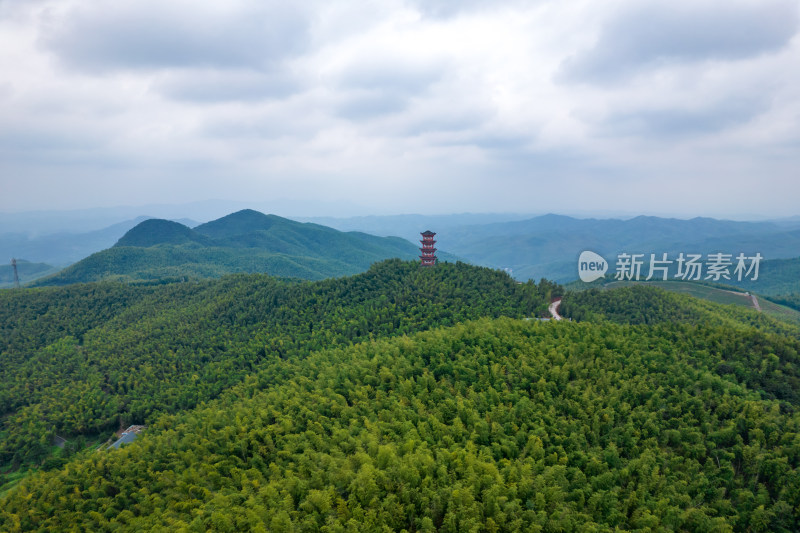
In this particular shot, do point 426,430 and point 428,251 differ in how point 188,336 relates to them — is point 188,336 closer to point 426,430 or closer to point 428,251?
point 428,251

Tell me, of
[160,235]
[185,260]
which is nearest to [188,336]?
[185,260]

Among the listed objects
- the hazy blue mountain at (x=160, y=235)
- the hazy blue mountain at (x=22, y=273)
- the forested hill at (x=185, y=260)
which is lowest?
the hazy blue mountain at (x=22, y=273)

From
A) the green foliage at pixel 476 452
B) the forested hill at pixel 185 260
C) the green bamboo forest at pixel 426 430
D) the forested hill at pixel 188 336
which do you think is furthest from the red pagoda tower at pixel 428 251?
the forested hill at pixel 185 260

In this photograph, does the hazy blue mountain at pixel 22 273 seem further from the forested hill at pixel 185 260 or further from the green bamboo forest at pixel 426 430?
the green bamboo forest at pixel 426 430

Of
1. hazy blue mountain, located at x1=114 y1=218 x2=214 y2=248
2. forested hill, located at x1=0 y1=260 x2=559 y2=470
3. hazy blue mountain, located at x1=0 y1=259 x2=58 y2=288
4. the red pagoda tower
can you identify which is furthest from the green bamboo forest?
hazy blue mountain, located at x1=0 y1=259 x2=58 y2=288

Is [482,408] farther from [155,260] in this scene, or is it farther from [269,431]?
[155,260]

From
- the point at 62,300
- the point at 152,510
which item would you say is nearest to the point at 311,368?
the point at 152,510

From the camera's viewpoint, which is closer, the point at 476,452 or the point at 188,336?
the point at 476,452
